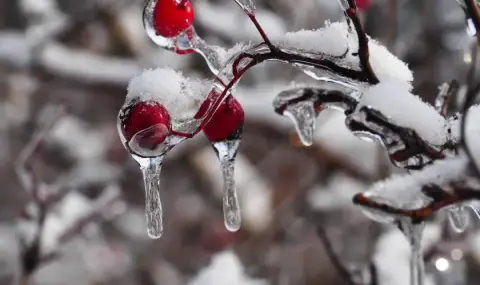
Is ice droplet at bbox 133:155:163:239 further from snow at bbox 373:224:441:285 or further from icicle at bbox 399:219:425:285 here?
snow at bbox 373:224:441:285

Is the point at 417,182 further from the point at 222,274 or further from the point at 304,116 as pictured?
the point at 222,274

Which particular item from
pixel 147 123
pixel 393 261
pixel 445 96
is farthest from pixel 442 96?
pixel 393 261

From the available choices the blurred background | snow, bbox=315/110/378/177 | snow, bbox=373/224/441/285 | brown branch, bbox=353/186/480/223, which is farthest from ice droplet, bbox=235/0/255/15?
snow, bbox=315/110/378/177

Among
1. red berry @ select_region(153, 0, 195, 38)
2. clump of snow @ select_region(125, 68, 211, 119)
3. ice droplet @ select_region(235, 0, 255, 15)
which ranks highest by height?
ice droplet @ select_region(235, 0, 255, 15)

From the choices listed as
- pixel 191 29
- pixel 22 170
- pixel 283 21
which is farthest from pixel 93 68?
pixel 191 29

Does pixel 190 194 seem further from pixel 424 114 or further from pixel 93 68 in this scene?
pixel 424 114

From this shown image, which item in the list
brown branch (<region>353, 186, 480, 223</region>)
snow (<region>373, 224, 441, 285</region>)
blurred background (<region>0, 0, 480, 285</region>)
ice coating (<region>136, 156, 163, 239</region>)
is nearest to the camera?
brown branch (<region>353, 186, 480, 223</region>)

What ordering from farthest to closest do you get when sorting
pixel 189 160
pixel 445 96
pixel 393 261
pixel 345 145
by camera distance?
pixel 189 160, pixel 345 145, pixel 393 261, pixel 445 96
